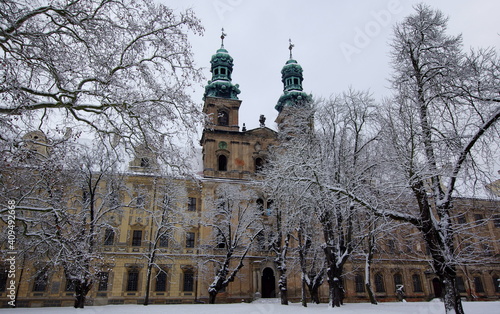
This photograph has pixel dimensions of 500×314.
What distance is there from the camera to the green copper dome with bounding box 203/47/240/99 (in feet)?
123

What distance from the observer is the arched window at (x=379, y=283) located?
35188mm

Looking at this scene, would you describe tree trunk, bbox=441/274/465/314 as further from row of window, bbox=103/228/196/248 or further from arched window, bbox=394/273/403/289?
arched window, bbox=394/273/403/289

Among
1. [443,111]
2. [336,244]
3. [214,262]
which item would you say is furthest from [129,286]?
[443,111]

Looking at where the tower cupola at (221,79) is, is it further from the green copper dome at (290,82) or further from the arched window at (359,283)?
the arched window at (359,283)

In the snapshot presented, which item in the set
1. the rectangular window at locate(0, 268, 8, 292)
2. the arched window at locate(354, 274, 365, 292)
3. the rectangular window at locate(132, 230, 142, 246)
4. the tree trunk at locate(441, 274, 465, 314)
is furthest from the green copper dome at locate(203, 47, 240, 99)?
the tree trunk at locate(441, 274, 465, 314)

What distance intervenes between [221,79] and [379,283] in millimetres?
27352

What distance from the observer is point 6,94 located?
7.03 meters

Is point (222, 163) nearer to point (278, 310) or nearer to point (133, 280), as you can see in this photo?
point (133, 280)

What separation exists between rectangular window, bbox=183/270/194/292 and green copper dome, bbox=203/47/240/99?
18.3m

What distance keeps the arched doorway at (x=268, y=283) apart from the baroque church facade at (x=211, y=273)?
9cm

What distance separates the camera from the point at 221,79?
3784cm

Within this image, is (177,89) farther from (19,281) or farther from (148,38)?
(19,281)

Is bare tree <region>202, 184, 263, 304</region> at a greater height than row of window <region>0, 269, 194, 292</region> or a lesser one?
greater

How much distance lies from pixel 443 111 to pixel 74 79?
443 inches
